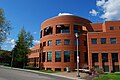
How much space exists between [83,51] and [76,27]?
20.3ft

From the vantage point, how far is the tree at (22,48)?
6109 centimetres

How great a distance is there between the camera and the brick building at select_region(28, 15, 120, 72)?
47750 millimetres

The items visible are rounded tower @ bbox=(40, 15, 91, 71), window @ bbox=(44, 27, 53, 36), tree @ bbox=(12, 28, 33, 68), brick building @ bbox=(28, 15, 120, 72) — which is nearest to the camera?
brick building @ bbox=(28, 15, 120, 72)

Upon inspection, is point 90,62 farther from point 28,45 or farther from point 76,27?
point 28,45

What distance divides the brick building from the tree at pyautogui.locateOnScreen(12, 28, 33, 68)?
7.16 metres

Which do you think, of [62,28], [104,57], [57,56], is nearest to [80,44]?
[62,28]

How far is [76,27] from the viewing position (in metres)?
52.5

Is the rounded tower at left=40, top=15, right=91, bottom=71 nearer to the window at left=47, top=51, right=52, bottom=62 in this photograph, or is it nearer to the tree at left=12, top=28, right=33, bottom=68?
the window at left=47, top=51, right=52, bottom=62

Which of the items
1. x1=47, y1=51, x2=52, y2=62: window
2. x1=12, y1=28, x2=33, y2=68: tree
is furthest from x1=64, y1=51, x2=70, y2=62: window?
x1=12, y1=28, x2=33, y2=68: tree

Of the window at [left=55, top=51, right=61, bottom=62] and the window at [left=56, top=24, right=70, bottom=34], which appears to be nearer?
the window at [left=55, top=51, right=61, bottom=62]

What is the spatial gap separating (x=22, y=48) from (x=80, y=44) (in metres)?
19.3

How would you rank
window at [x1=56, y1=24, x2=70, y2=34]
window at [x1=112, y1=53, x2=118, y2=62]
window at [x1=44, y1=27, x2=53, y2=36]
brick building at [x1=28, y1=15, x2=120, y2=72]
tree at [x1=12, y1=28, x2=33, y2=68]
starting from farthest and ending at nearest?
tree at [x1=12, y1=28, x2=33, y2=68], window at [x1=44, y1=27, x2=53, y2=36], window at [x1=56, y1=24, x2=70, y2=34], brick building at [x1=28, y1=15, x2=120, y2=72], window at [x1=112, y1=53, x2=118, y2=62]

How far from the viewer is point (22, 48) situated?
62.2 meters

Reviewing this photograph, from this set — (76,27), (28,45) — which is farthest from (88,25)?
(28,45)
